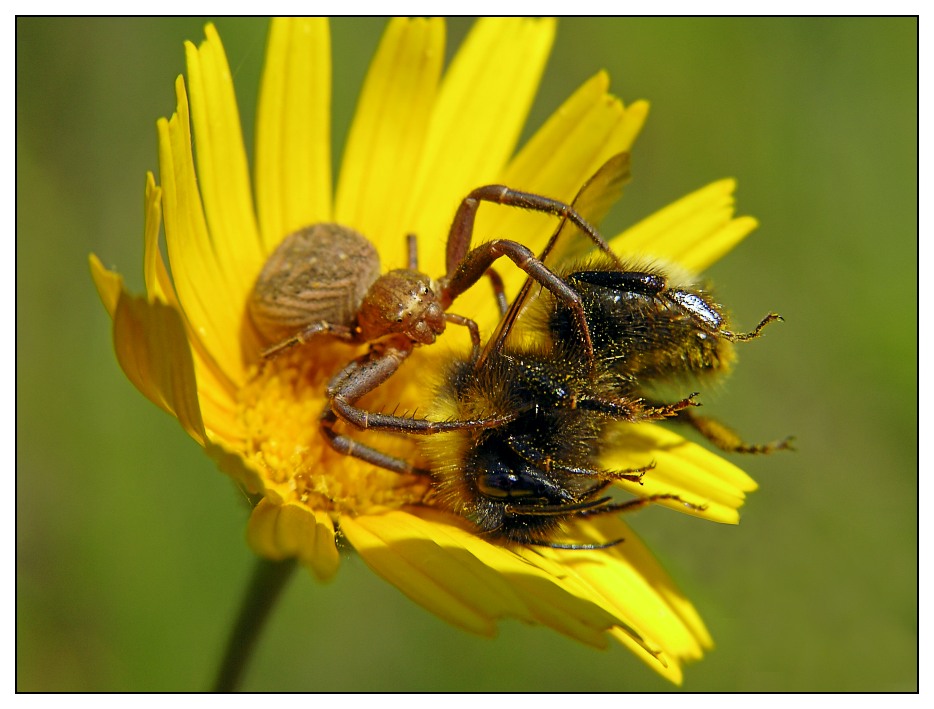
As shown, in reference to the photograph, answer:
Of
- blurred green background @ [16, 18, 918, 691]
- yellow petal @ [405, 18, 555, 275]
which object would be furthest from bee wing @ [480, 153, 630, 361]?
blurred green background @ [16, 18, 918, 691]

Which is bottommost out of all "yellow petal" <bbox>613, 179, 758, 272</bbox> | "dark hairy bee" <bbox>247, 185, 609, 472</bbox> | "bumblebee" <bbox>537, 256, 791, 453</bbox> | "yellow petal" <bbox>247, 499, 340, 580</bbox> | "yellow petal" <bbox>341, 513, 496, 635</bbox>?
"yellow petal" <bbox>341, 513, 496, 635</bbox>

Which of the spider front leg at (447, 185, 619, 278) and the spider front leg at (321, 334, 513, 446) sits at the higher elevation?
the spider front leg at (447, 185, 619, 278)

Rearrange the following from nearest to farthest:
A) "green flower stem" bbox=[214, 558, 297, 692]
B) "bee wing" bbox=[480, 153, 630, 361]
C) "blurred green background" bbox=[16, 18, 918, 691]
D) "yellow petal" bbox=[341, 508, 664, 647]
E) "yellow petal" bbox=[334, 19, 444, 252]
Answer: "yellow petal" bbox=[341, 508, 664, 647], "green flower stem" bbox=[214, 558, 297, 692], "bee wing" bbox=[480, 153, 630, 361], "yellow petal" bbox=[334, 19, 444, 252], "blurred green background" bbox=[16, 18, 918, 691]

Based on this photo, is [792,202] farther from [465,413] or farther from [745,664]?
[465,413]

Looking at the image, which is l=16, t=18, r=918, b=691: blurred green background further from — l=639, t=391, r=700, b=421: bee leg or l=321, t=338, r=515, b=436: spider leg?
l=639, t=391, r=700, b=421: bee leg

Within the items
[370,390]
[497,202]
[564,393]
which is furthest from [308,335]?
[564,393]

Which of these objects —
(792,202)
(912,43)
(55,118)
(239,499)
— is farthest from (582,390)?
(912,43)

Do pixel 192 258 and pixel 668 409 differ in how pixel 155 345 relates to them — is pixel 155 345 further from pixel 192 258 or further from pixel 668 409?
pixel 668 409
